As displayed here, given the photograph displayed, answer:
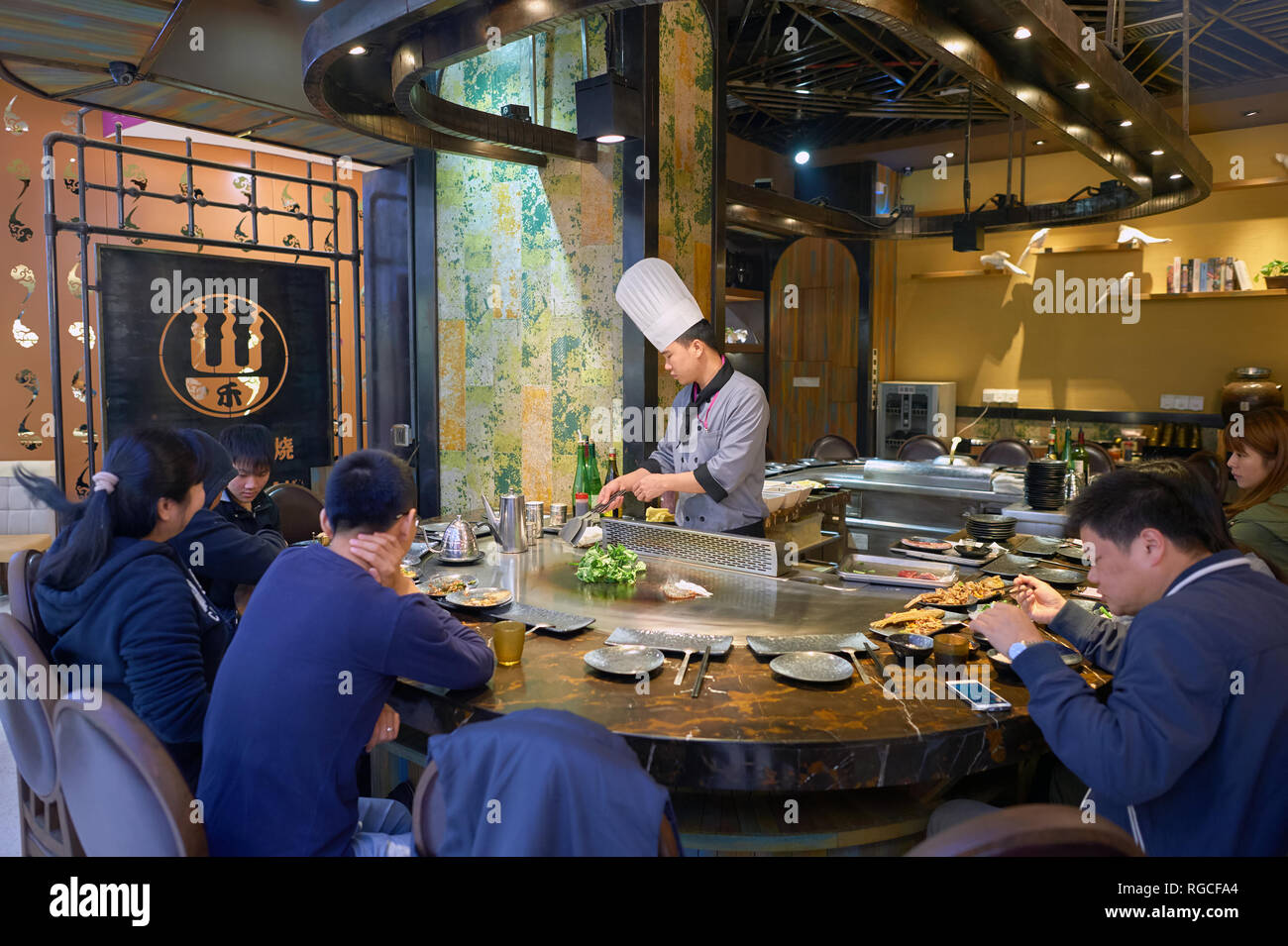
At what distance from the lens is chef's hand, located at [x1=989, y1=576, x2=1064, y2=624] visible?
2.11 m

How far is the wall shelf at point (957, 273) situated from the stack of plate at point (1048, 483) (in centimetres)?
504

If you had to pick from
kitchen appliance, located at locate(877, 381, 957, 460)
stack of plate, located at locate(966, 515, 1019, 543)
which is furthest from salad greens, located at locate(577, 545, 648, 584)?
kitchen appliance, located at locate(877, 381, 957, 460)

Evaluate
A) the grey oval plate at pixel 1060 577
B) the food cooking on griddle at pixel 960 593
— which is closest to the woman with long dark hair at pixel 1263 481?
the grey oval plate at pixel 1060 577

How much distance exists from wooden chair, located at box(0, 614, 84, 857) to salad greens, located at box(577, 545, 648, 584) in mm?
1418

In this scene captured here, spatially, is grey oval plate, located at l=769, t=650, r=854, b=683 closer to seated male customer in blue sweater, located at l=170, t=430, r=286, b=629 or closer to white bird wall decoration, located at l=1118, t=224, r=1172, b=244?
seated male customer in blue sweater, located at l=170, t=430, r=286, b=629

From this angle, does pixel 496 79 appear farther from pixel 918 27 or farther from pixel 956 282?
pixel 956 282

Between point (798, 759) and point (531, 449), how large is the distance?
11.1 ft

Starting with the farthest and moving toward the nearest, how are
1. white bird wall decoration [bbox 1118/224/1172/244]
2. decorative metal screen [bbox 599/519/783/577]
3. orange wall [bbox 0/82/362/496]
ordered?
white bird wall decoration [bbox 1118/224/1172/244], orange wall [bbox 0/82/362/496], decorative metal screen [bbox 599/519/783/577]

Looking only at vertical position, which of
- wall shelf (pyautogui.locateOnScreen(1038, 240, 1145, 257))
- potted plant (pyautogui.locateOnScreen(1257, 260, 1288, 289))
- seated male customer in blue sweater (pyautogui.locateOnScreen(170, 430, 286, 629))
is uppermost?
wall shelf (pyautogui.locateOnScreen(1038, 240, 1145, 257))

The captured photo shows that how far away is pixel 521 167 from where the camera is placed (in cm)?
466

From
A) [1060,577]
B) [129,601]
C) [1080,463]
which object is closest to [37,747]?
[129,601]

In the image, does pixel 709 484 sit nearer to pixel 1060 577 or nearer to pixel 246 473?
pixel 1060 577

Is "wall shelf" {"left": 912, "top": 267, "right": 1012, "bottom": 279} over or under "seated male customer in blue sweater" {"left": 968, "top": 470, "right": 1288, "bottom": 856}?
over

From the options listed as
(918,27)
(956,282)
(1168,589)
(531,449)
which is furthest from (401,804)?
(956,282)
